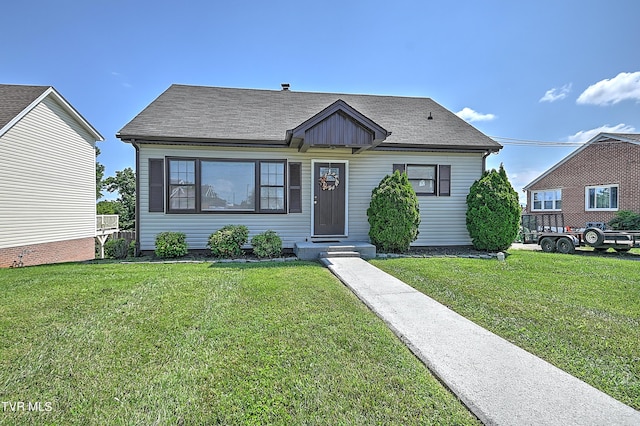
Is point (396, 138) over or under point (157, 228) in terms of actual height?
over

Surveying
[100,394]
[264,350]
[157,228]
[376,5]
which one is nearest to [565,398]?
[264,350]

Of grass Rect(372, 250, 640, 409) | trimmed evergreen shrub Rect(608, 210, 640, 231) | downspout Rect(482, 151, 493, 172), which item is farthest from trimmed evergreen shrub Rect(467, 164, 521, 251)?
trimmed evergreen shrub Rect(608, 210, 640, 231)

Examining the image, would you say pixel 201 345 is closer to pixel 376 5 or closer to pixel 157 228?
pixel 157 228

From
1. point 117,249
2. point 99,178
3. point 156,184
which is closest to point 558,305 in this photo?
point 156,184

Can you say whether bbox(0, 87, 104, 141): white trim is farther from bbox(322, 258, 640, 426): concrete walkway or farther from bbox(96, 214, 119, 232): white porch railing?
bbox(322, 258, 640, 426): concrete walkway

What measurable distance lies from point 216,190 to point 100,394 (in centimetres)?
665

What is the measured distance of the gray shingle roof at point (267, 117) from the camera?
8250 mm

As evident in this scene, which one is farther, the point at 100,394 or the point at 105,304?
the point at 105,304

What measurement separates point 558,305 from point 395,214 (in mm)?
4190

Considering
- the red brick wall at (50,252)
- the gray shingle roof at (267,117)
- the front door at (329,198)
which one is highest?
the gray shingle roof at (267,117)

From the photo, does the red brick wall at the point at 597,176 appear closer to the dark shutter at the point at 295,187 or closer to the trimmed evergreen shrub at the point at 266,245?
the dark shutter at the point at 295,187

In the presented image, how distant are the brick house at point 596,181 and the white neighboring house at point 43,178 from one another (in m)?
25.7

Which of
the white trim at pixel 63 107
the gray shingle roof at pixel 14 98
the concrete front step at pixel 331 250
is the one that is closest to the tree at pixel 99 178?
the white trim at pixel 63 107

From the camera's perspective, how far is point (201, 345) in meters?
2.92
